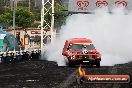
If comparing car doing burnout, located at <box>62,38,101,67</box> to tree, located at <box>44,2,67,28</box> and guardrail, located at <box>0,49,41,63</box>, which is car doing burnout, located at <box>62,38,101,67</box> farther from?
tree, located at <box>44,2,67,28</box>

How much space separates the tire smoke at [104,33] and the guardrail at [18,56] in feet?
5.20

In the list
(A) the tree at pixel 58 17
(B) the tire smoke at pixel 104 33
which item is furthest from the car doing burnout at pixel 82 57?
(A) the tree at pixel 58 17

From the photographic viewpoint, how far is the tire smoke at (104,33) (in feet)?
150

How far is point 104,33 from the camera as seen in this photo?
161 ft

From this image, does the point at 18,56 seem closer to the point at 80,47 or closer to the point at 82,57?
the point at 80,47

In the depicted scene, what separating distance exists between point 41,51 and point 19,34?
19868 millimetres

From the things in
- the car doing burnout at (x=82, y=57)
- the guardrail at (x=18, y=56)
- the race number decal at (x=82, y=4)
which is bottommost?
the guardrail at (x=18, y=56)

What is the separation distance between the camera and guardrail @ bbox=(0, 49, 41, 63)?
43969 mm

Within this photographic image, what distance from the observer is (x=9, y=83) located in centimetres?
2164

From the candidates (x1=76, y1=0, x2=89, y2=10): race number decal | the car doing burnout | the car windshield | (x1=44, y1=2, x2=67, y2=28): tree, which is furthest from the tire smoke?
the car doing burnout

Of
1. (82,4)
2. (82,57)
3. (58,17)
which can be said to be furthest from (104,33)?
(58,17)

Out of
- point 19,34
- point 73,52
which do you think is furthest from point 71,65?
point 19,34

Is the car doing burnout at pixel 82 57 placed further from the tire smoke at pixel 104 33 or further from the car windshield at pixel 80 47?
the tire smoke at pixel 104 33

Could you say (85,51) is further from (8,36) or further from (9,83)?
(8,36)
